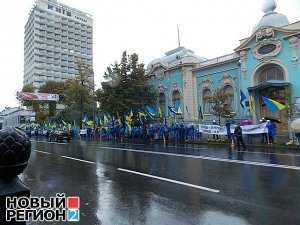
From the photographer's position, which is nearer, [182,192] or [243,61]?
[182,192]

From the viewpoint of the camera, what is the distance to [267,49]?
25.3 metres

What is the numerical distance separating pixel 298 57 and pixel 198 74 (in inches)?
430

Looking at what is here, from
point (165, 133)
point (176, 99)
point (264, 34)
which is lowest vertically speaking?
point (165, 133)

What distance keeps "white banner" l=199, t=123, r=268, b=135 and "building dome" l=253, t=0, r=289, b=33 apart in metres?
9.45

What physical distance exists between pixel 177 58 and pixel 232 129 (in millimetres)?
16819

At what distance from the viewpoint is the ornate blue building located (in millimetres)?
23703

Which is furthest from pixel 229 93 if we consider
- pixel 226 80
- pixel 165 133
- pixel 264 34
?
pixel 165 133

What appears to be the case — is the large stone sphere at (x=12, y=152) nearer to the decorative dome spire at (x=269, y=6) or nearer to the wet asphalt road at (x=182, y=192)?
the wet asphalt road at (x=182, y=192)

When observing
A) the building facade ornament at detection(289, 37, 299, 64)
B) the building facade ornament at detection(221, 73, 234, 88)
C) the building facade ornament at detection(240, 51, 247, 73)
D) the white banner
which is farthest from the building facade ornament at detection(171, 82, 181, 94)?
the building facade ornament at detection(289, 37, 299, 64)

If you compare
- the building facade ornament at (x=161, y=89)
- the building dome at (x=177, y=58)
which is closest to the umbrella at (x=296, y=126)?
the building dome at (x=177, y=58)

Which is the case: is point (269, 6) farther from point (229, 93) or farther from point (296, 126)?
point (296, 126)

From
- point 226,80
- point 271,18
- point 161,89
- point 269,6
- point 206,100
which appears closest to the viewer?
point 271,18

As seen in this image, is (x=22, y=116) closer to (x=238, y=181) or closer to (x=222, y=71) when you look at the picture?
(x=222, y=71)

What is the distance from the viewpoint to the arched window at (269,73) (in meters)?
25.0
